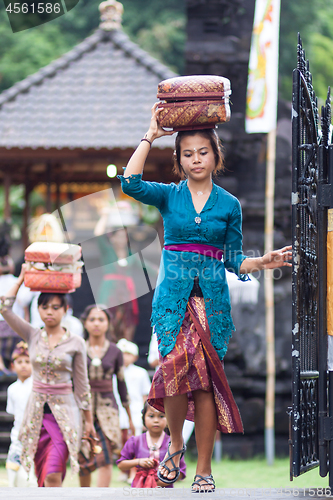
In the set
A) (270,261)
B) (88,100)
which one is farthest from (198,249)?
(88,100)

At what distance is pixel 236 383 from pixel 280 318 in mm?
1085

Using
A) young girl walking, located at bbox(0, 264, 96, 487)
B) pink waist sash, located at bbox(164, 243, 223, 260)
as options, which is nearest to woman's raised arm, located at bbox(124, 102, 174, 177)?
pink waist sash, located at bbox(164, 243, 223, 260)

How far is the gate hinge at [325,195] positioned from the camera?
321 centimetres

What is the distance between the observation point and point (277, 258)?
3.32 metres

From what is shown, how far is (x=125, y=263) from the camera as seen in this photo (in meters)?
8.62

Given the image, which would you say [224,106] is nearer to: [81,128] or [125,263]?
[125,263]

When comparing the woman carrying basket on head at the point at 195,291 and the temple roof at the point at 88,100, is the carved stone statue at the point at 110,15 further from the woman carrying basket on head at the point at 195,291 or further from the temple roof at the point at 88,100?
the woman carrying basket on head at the point at 195,291

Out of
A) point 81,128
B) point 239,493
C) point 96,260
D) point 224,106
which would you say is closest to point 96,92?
point 81,128

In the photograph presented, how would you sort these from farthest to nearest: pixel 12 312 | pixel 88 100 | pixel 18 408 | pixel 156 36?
pixel 156 36 < pixel 88 100 < pixel 18 408 < pixel 12 312

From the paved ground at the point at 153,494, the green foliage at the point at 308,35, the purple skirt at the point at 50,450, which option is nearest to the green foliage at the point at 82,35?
the green foliage at the point at 308,35

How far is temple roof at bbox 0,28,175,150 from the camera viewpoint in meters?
9.16

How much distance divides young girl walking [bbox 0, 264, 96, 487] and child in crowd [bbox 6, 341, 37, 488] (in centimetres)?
59

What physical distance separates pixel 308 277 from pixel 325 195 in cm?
40

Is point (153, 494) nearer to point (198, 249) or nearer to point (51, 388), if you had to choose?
point (198, 249)
